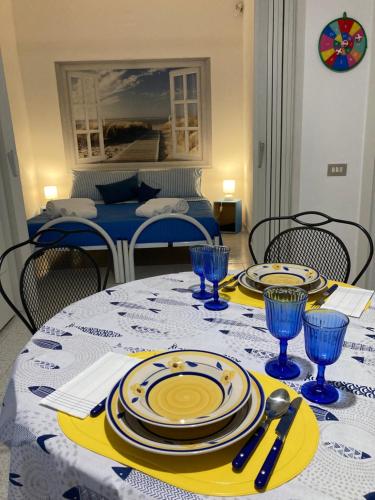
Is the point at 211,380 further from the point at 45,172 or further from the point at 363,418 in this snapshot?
the point at 45,172

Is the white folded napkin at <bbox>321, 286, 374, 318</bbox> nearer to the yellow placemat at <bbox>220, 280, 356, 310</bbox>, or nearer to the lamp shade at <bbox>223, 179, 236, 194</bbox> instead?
the yellow placemat at <bbox>220, 280, 356, 310</bbox>

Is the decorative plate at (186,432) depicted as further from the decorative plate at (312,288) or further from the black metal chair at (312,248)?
the black metal chair at (312,248)

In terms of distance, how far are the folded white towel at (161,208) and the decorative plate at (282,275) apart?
7.52 feet

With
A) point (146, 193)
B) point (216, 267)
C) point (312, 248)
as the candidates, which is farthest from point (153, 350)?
point (146, 193)

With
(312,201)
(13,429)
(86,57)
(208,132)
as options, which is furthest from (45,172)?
(13,429)

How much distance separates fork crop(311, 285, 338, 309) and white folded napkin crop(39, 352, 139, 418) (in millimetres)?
559

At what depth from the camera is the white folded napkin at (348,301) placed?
117cm

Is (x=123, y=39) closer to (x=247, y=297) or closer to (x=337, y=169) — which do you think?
(x=337, y=169)

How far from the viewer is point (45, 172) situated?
5383 millimetres

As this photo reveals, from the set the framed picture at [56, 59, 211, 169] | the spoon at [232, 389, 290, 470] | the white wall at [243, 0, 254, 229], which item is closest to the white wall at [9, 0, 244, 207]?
the framed picture at [56, 59, 211, 169]

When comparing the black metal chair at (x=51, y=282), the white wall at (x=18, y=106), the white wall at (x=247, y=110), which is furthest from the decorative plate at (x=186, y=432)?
the white wall at (x=18, y=106)

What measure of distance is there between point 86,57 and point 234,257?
10.2ft

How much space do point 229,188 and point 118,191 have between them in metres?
1.46

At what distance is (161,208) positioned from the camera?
145 inches
